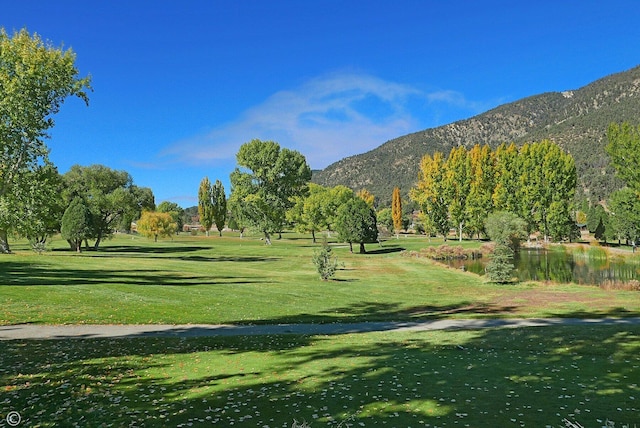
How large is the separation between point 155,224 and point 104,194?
56.3 ft

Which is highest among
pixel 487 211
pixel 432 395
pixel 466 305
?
pixel 487 211

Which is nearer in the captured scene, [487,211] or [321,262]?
[321,262]

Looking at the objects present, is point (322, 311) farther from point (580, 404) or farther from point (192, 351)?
point (580, 404)

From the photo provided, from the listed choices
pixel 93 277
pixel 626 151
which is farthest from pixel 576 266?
pixel 93 277

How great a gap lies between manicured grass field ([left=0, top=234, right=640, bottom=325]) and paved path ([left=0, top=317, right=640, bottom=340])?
1.24 meters

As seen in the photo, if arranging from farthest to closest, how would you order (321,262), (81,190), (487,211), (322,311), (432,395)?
(487,211) → (81,190) → (321,262) → (322,311) → (432,395)

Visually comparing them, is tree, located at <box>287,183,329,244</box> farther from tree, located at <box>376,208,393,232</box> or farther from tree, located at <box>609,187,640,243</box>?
tree, located at <box>609,187,640,243</box>

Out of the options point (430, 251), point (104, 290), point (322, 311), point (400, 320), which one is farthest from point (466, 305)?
point (430, 251)

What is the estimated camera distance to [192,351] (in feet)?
43.8

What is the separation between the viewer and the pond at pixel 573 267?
1619 inches

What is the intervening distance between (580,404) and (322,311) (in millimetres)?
16337

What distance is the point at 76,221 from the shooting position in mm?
58625

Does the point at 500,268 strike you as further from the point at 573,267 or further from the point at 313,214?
the point at 313,214

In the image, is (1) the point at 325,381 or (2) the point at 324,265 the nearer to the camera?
(1) the point at 325,381
